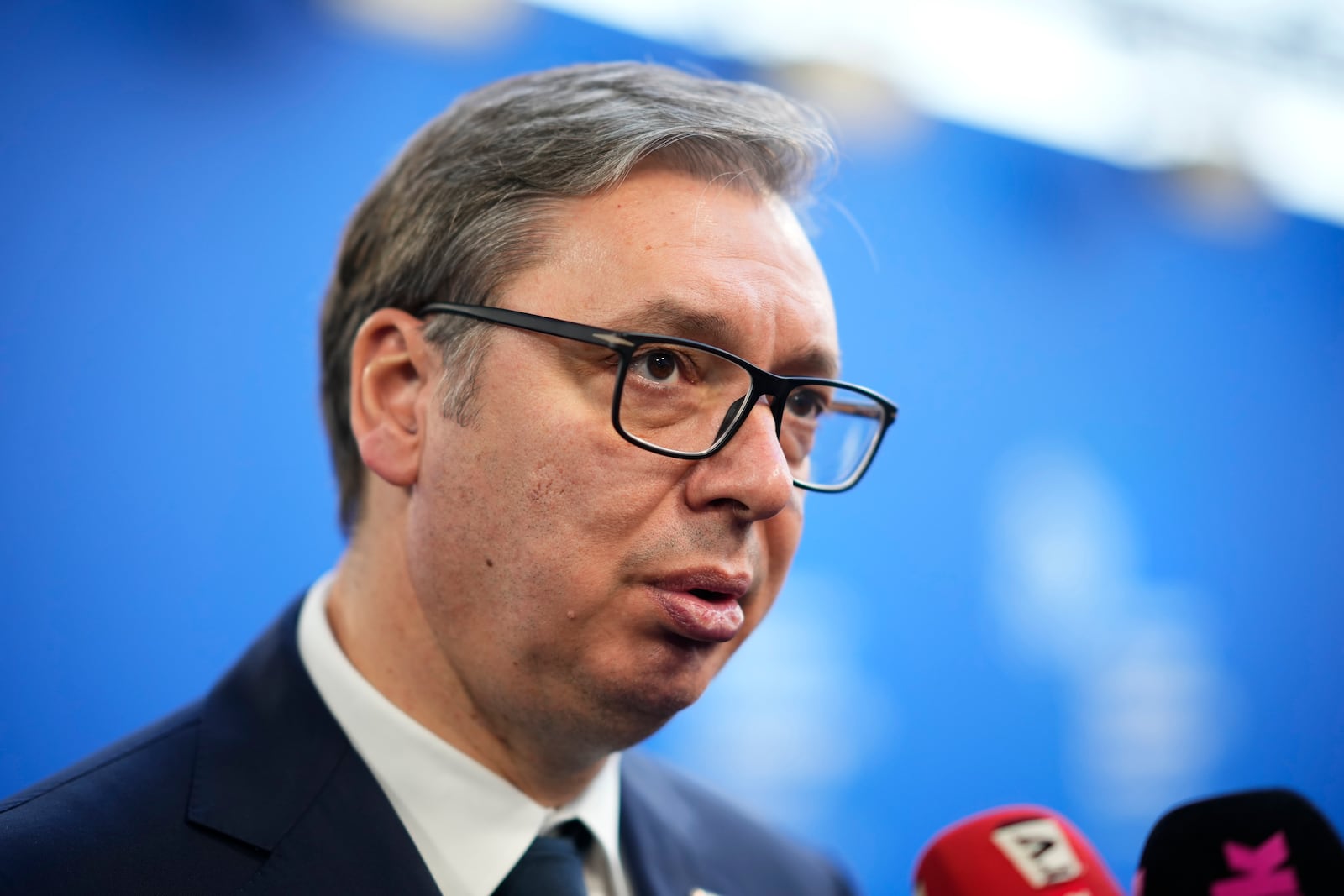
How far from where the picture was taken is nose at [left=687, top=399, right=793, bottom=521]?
3.68 feet

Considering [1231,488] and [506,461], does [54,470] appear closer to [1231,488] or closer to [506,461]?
[506,461]

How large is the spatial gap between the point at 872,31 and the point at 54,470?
97.8 inches

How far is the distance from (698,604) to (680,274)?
1.21 ft

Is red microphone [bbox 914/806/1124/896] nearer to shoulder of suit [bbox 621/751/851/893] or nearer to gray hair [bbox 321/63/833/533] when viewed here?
shoulder of suit [bbox 621/751/851/893]

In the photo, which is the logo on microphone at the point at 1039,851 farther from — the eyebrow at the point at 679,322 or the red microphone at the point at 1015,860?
the eyebrow at the point at 679,322

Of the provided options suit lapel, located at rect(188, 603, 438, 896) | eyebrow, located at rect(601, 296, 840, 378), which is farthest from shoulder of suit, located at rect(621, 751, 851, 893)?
eyebrow, located at rect(601, 296, 840, 378)

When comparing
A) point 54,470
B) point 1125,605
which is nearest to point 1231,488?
point 1125,605

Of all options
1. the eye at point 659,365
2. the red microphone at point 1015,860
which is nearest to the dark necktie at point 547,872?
the red microphone at point 1015,860

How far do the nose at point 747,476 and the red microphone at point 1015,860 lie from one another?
48 cm

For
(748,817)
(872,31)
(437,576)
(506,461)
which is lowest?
(748,817)

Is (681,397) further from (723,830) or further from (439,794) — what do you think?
(723,830)

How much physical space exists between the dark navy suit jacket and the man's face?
7.8 inches

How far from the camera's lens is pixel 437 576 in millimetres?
1222

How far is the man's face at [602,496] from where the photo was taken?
1.13 meters
